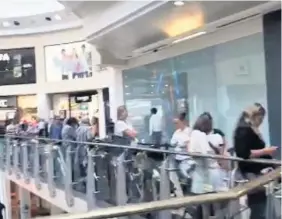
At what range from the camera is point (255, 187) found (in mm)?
2783

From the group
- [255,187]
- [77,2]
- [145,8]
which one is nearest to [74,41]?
[77,2]

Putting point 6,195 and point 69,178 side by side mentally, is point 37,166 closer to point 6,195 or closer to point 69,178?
point 69,178

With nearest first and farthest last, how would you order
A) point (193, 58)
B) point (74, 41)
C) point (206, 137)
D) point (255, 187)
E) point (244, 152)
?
point (255, 187), point (244, 152), point (206, 137), point (193, 58), point (74, 41)

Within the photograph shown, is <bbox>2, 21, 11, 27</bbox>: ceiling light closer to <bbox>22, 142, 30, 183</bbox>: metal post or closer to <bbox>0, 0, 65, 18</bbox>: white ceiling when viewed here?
<bbox>0, 0, 65, 18</bbox>: white ceiling

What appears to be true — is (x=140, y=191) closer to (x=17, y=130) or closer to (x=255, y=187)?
(x=255, y=187)

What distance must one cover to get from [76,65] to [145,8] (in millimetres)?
14226

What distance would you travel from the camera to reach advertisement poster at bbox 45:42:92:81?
21.0 metres

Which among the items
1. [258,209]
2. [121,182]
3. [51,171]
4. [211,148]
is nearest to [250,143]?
[258,209]

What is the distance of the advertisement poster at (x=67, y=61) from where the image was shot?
21.0 metres

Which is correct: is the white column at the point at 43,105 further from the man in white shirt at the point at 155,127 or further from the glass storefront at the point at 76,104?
the man in white shirt at the point at 155,127

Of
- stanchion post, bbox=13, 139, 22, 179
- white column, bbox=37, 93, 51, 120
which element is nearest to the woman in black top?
stanchion post, bbox=13, 139, 22, 179

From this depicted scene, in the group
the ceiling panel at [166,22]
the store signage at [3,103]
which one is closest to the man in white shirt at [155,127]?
the ceiling panel at [166,22]

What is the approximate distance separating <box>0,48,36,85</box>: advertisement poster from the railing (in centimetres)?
1151

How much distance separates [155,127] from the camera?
1062 cm
